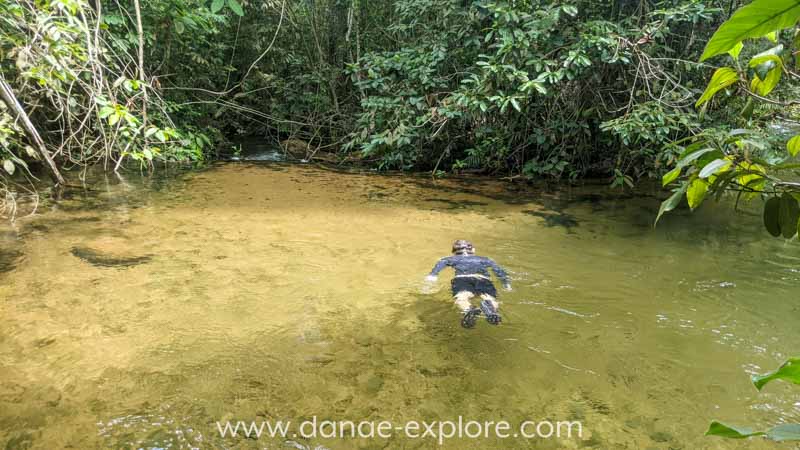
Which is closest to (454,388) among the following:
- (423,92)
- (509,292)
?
(509,292)

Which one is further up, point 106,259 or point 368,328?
point 106,259

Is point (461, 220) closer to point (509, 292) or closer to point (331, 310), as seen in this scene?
point (509, 292)

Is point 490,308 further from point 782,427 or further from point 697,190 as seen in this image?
point 782,427

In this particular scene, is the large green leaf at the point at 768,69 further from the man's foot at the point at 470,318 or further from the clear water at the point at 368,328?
the man's foot at the point at 470,318

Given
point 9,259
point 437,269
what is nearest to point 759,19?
point 437,269

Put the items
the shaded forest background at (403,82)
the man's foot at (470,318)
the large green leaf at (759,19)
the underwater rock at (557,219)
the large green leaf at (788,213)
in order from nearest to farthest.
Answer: the large green leaf at (759,19), the large green leaf at (788,213), the man's foot at (470,318), the shaded forest background at (403,82), the underwater rock at (557,219)

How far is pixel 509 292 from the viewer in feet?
13.5

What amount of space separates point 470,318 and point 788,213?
252cm

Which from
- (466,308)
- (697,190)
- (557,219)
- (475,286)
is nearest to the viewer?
(697,190)

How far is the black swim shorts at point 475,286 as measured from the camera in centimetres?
386

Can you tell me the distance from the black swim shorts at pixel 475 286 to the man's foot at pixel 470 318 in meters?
0.22

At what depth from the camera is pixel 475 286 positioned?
12.7ft

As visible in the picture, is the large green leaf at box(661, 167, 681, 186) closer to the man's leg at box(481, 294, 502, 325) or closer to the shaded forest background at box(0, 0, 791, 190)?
the man's leg at box(481, 294, 502, 325)

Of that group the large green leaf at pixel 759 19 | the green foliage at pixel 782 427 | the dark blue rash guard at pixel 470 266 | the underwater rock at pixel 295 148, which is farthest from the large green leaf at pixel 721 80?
the underwater rock at pixel 295 148
